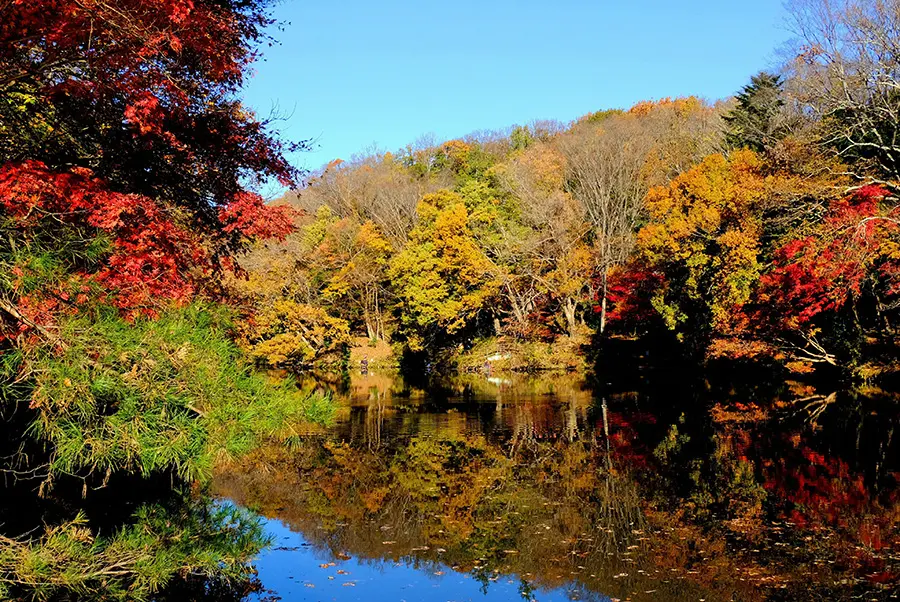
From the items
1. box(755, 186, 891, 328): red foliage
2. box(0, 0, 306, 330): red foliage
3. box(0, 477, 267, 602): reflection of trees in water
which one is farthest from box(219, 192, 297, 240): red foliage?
box(755, 186, 891, 328): red foliage

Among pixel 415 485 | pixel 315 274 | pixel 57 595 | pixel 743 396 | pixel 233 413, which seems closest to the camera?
pixel 233 413

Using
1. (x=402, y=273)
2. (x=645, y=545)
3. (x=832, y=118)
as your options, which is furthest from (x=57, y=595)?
(x=402, y=273)

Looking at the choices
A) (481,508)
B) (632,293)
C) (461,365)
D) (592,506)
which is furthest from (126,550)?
(461,365)

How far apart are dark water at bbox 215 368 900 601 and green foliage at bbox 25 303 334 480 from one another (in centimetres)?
46

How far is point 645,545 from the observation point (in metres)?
7.82

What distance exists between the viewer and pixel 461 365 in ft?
113

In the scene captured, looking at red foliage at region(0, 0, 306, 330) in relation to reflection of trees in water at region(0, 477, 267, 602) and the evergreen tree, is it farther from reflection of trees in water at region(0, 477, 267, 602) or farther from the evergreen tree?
the evergreen tree

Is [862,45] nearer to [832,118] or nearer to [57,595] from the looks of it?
[832,118]

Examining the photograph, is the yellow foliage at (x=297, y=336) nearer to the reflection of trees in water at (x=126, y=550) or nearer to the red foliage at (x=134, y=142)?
the red foliage at (x=134, y=142)

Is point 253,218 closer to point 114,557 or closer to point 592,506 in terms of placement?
point 114,557

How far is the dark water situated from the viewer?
694 centimetres

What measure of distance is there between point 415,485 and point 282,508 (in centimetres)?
215

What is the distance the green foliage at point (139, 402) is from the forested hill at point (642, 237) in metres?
6.04

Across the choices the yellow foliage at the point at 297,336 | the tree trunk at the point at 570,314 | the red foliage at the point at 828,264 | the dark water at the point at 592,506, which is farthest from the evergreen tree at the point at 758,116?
the yellow foliage at the point at 297,336
